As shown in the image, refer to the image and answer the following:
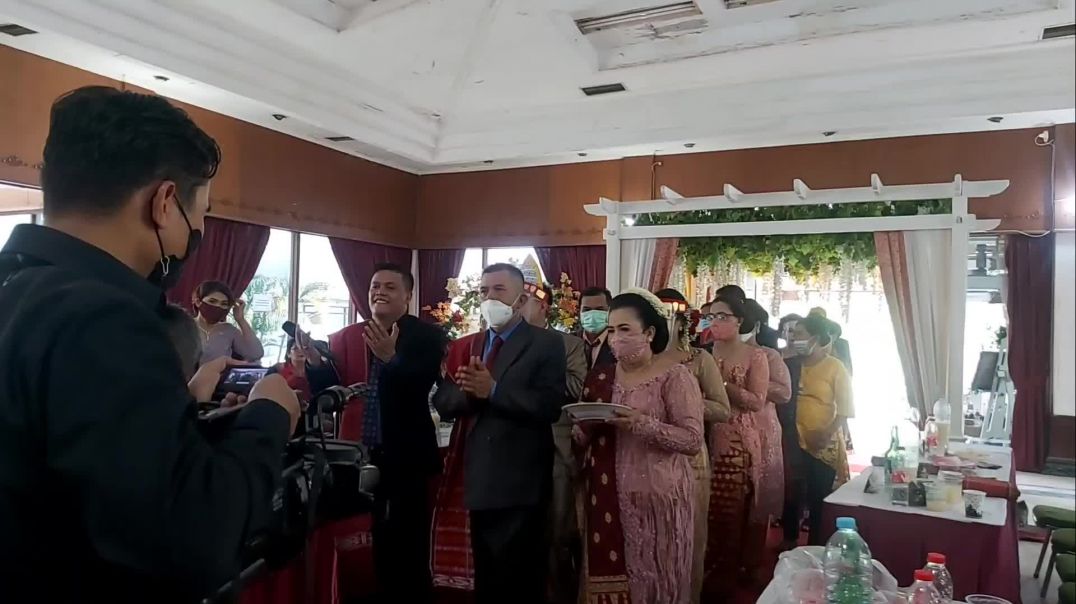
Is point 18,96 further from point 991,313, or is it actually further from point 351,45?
point 991,313

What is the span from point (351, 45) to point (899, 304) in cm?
320

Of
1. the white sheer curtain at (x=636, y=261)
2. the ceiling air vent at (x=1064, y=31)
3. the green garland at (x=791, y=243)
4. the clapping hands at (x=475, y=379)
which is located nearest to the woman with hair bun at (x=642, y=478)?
the clapping hands at (x=475, y=379)

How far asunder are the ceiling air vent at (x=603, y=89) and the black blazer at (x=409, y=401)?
2.20 meters

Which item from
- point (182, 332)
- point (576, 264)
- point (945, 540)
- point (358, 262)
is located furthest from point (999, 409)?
point (358, 262)

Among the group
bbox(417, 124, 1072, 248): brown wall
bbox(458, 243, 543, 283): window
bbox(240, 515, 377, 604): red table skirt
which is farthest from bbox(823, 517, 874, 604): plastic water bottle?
bbox(458, 243, 543, 283): window

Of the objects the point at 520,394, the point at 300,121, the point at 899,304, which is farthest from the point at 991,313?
the point at 300,121

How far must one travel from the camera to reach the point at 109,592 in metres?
0.75

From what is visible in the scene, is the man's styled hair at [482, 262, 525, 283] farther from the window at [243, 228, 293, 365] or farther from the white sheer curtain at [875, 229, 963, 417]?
the window at [243, 228, 293, 365]

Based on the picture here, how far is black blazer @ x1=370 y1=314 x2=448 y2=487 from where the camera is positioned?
266 centimetres

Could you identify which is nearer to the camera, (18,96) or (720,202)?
(18,96)

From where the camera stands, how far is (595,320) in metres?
3.56

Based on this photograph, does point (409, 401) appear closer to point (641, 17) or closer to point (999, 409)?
point (641, 17)

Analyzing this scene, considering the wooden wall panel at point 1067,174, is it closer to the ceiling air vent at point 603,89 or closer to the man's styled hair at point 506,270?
the man's styled hair at point 506,270

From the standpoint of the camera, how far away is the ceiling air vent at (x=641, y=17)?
338 centimetres
